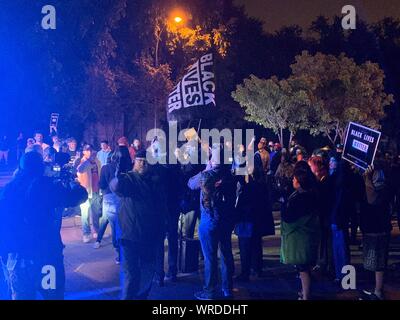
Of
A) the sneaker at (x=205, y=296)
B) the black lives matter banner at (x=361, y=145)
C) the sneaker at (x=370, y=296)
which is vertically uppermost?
the black lives matter banner at (x=361, y=145)

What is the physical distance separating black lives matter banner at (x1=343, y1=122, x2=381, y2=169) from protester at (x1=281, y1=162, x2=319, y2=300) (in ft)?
3.32

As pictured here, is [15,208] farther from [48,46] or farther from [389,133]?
[389,133]

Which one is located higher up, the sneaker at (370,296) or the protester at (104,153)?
Answer: the protester at (104,153)

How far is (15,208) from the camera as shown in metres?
5.72

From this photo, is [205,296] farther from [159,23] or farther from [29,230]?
[159,23]

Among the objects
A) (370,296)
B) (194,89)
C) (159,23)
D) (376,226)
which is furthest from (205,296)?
(159,23)

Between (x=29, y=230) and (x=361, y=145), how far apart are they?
430 centimetres

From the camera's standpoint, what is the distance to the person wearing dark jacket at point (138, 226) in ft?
20.9

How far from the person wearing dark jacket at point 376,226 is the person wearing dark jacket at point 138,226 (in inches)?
101

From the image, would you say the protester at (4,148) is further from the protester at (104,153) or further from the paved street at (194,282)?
the paved street at (194,282)

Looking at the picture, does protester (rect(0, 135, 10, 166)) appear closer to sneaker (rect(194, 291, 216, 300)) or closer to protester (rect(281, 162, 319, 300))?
sneaker (rect(194, 291, 216, 300))

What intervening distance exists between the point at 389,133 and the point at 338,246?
95.1 ft

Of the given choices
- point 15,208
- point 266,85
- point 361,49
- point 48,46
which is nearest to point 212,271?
point 15,208

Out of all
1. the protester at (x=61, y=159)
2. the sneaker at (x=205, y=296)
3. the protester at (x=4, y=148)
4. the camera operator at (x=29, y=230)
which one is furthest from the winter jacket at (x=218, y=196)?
the protester at (x=4, y=148)
